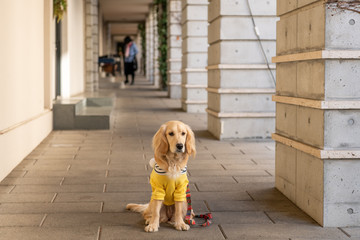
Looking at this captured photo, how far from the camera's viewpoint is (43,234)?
346 cm

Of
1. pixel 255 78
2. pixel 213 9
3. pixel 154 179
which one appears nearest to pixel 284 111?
pixel 154 179

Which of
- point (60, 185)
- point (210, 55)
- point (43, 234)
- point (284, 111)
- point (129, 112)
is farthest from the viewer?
point (129, 112)

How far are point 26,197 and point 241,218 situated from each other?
5.75 ft

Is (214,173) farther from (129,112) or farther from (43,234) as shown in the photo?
(129,112)

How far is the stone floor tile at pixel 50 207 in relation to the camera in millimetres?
4012

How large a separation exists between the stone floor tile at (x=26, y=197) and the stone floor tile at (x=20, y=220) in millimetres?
436

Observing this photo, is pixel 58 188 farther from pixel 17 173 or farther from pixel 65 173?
pixel 17 173

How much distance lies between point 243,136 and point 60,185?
3646 mm

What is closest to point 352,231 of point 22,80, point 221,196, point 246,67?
point 221,196

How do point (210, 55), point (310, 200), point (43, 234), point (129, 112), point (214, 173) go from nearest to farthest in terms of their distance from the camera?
1. point (43, 234)
2. point (310, 200)
3. point (214, 173)
4. point (210, 55)
5. point (129, 112)

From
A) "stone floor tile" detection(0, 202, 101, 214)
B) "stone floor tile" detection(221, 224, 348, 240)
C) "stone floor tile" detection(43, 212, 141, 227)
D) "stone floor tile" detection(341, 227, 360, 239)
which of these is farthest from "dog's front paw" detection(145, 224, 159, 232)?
"stone floor tile" detection(341, 227, 360, 239)

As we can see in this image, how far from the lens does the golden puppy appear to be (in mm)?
3477

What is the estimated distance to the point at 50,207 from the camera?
4121 mm

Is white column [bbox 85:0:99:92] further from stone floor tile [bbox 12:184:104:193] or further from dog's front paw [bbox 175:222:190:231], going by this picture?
dog's front paw [bbox 175:222:190:231]
